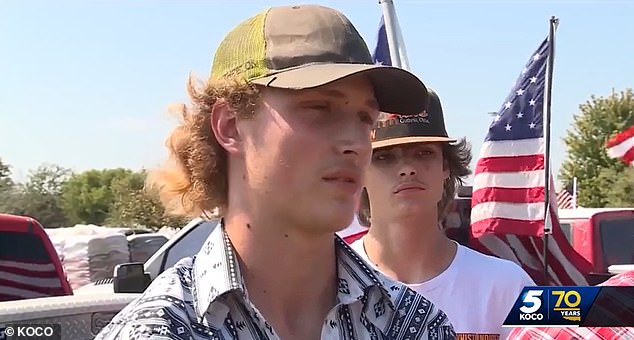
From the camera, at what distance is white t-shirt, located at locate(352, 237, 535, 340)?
3115mm

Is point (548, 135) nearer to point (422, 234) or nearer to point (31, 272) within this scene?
point (422, 234)

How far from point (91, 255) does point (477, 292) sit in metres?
12.5

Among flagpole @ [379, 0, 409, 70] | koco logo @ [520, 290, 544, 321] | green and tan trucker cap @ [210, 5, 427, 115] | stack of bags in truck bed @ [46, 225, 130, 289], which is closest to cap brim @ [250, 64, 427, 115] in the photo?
green and tan trucker cap @ [210, 5, 427, 115]

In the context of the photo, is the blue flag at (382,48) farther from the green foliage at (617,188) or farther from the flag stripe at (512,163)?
the green foliage at (617,188)

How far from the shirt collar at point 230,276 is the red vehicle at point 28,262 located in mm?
4907

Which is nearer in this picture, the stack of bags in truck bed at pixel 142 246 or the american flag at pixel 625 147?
the american flag at pixel 625 147

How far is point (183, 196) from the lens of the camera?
7.23 feet

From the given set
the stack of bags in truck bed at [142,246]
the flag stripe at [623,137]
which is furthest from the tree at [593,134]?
the flag stripe at [623,137]

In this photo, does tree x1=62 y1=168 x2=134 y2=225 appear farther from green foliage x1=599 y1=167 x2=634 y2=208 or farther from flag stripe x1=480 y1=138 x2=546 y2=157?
flag stripe x1=480 y1=138 x2=546 y2=157

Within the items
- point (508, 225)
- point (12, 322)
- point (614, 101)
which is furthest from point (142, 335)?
point (614, 101)

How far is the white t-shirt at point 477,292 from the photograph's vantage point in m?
3.12

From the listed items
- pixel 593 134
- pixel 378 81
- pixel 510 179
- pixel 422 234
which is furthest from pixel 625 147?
pixel 593 134

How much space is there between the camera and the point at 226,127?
1.94 meters

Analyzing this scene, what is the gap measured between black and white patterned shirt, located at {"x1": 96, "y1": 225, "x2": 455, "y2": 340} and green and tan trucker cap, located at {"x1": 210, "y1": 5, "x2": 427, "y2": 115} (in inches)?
13.8
